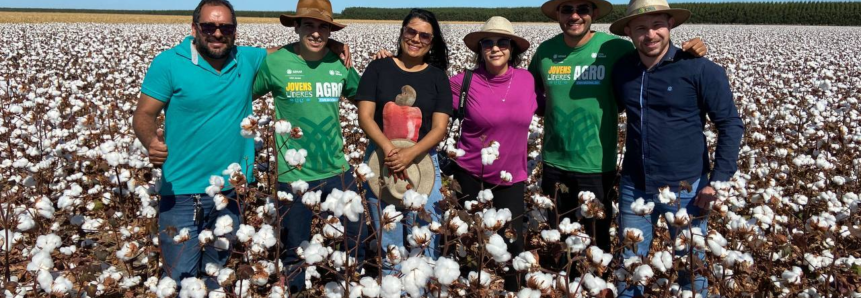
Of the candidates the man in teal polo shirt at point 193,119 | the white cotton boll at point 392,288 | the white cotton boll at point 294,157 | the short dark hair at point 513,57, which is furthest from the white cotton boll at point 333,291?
the short dark hair at point 513,57

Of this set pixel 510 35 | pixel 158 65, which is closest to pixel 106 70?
pixel 158 65

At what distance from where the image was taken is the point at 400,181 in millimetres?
3213

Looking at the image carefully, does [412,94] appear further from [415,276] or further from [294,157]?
[415,276]

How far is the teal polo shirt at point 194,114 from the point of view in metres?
2.87

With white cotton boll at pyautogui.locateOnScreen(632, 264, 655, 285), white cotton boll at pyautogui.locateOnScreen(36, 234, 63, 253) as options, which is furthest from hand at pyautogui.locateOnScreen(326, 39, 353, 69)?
white cotton boll at pyautogui.locateOnScreen(632, 264, 655, 285)

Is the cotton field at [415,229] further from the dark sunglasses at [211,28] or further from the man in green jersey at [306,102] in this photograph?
the dark sunglasses at [211,28]

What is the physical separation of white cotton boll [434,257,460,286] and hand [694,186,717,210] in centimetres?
182

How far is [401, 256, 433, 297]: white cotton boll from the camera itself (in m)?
1.88

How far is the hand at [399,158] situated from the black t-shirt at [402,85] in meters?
0.21

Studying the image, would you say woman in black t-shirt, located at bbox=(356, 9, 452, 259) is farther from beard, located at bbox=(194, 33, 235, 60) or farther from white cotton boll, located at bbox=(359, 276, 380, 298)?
white cotton boll, located at bbox=(359, 276, 380, 298)

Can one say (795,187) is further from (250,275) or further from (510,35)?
(250,275)

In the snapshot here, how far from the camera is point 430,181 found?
328 cm

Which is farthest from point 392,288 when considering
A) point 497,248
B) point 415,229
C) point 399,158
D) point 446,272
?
point 399,158

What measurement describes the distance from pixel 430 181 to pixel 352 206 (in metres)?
1.24
